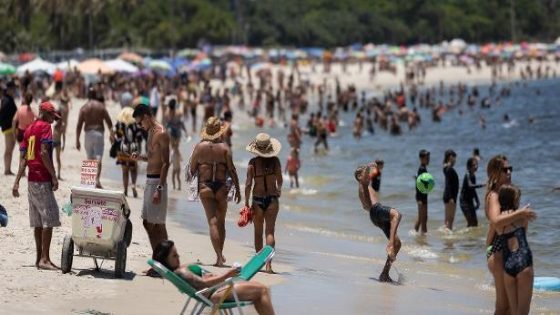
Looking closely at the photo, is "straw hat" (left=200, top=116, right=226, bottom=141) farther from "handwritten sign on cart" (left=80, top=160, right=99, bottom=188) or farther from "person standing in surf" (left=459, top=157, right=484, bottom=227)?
"person standing in surf" (left=459, top=157, right=484, bottom=227)

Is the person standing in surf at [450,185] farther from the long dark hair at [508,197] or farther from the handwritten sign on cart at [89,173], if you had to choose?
the long dark hair at [508,197]

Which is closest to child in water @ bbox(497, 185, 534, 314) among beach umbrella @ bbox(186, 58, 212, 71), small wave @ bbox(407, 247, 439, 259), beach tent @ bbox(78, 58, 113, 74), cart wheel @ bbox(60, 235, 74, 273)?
cart wheel @ bbox(60, 235, 74, 273)

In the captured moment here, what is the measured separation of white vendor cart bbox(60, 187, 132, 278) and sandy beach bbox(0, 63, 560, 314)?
212mm

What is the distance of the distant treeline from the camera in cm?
7038

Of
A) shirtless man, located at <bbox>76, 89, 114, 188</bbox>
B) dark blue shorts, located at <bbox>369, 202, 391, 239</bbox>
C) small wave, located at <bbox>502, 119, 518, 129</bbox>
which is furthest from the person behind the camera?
small wave, located at <bbox>502, 119, 518, 129</bbox>

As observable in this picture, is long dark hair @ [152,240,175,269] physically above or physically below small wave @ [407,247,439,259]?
above

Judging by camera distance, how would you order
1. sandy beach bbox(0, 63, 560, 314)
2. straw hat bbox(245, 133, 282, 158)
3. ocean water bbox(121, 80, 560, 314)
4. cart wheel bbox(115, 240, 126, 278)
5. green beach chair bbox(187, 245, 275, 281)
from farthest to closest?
straw hat bbox(245, 133, 282, 158) < ocean water bbox(121, 80, 560, 314) < cart wheel bbox(115, 240, 126, 278) < sandy beach bbox(0, 63, 560, 314) < green beach chair bbox(187, 245, 275, 281)

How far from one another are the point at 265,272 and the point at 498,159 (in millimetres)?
3228

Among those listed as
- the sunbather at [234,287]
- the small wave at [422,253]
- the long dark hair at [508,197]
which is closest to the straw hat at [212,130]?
the sunbather at [234,287]

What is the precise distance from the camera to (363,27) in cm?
12175

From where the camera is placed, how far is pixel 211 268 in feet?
36.1

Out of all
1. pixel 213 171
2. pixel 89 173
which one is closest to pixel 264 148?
pixel 213 171

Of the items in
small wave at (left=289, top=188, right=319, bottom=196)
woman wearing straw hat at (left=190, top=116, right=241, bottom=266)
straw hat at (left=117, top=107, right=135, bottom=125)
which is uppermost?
straw hat at (left=117, top=107, right=135, bottom=125)

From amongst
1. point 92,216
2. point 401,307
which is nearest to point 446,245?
point 401,307
